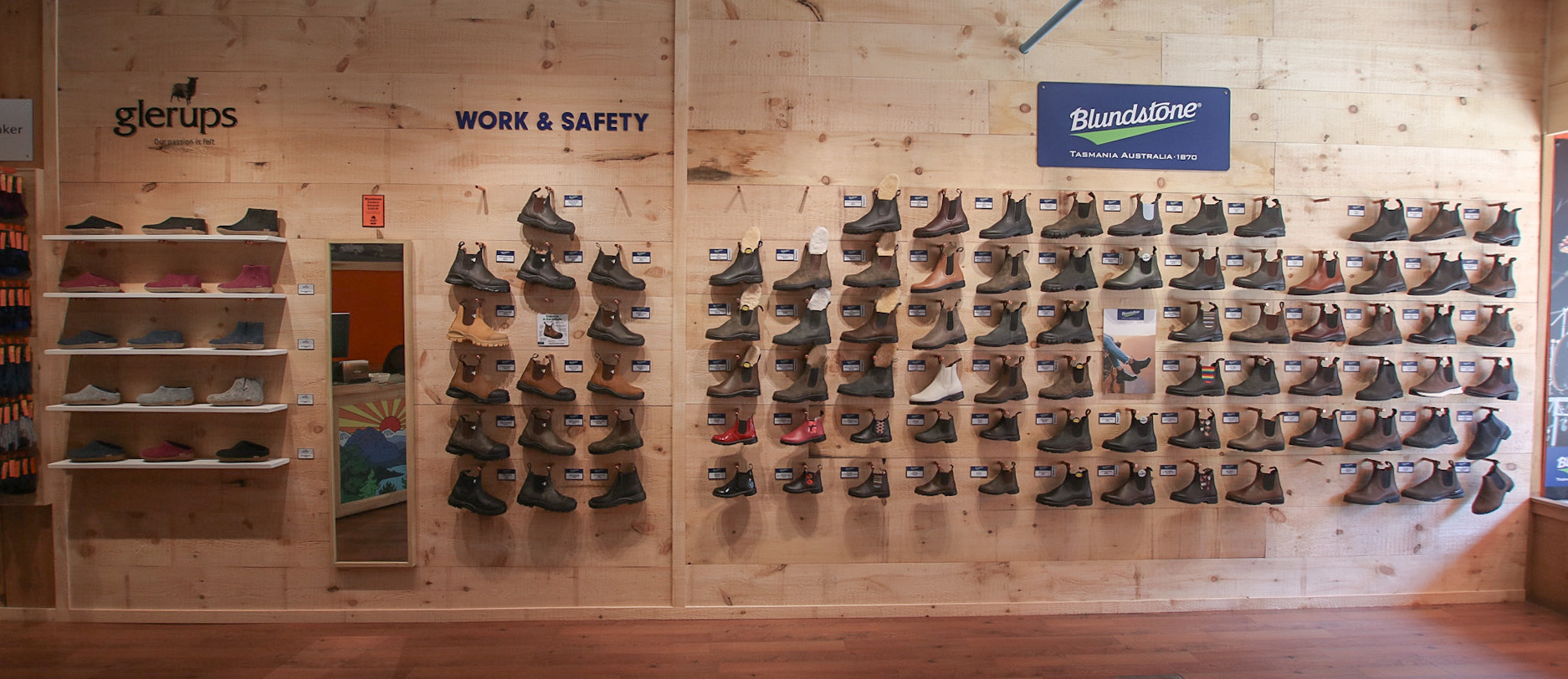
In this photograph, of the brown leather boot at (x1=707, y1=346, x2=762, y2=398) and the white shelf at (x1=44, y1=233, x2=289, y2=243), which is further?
the brown leather boot at (x1=707, y1=346, x2=762, y2=398)

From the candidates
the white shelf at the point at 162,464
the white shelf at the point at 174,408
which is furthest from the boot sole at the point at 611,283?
the white shelf at the point at 162,464

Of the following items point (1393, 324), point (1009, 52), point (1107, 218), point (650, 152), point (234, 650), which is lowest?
point (234, 650)

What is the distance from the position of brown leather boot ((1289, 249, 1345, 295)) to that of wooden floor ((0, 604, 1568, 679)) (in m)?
1.72

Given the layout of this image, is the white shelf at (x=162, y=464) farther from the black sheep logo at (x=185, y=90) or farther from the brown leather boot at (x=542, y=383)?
the black sheep logo at (x=185, y=90)

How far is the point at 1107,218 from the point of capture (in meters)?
3.89

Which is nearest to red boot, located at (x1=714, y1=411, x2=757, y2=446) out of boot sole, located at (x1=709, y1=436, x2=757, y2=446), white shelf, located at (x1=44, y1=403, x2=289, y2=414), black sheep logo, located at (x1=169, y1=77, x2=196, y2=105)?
boot sole, located at (x1=709, y1=436, x2=757, y2=446)

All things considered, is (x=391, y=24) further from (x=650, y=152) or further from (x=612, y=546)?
(x=612, y=546)

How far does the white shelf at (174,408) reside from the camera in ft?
11.5

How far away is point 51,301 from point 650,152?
3.12m

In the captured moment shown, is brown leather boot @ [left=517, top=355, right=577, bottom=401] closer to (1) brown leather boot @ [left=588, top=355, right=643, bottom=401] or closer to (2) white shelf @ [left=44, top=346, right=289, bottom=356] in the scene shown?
(1) brown leather boot @ [left=588, top=355, right=643, bottom=401]

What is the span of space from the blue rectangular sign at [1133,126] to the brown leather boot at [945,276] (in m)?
0.73

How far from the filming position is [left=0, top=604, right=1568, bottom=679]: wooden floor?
10.7 ft

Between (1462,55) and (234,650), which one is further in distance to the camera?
(1462,55)

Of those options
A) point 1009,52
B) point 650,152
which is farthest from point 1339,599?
point 650,152
